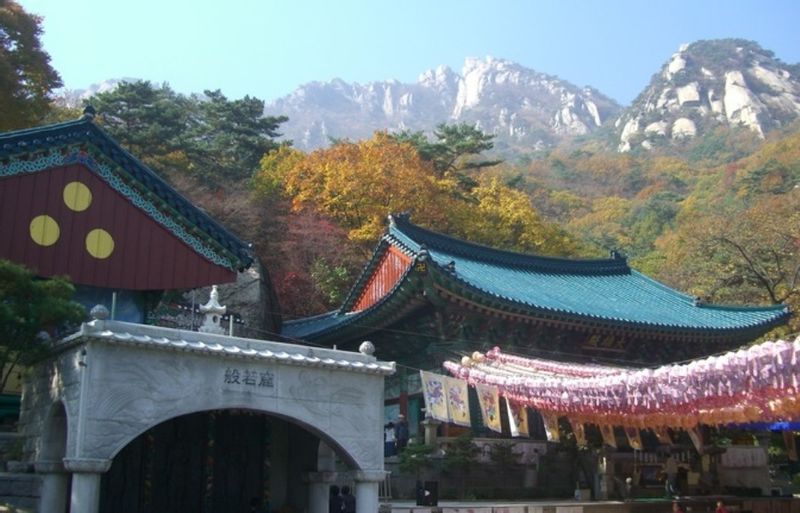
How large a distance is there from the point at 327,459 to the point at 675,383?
6.90 metres

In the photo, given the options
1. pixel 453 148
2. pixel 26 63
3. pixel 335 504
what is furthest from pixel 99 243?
pixel 453 148

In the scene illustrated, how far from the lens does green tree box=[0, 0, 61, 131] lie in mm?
32938

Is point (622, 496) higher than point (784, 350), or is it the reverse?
point (784, 350)

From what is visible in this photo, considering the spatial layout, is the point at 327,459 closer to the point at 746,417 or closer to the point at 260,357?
the point at 260,357

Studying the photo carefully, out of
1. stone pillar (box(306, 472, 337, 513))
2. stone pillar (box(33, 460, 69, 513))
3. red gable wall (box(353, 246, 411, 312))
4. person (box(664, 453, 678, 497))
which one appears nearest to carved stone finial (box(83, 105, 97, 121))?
stone pillar (box(33, 460, 69, 513))

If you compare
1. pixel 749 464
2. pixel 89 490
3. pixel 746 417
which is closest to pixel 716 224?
pixel 749 464

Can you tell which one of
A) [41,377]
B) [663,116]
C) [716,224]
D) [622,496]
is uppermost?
[663,116]

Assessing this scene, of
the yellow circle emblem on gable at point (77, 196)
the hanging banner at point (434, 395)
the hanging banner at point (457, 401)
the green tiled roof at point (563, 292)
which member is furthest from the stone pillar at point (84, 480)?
the green tiled roof at point (563, 292)

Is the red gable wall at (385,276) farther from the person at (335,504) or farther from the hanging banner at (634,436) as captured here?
the person at (335,504)

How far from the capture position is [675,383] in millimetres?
13211

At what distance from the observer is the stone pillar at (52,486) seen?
12.8 meters

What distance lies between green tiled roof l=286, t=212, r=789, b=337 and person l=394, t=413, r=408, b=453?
3749 millimetres

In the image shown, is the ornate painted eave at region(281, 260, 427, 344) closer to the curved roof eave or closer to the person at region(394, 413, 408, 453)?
the curved roof eave

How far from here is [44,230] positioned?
19.7m
